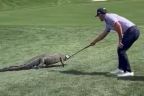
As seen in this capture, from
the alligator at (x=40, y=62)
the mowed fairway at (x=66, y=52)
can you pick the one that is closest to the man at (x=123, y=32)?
the mowed fairway at (x=66, y=52)

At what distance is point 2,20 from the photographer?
32750 millimetres

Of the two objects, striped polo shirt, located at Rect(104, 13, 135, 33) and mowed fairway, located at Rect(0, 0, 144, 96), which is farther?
striped polo shirt, located at Rect(104, 13, 135, 33)

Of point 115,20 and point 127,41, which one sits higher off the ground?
point 115,20

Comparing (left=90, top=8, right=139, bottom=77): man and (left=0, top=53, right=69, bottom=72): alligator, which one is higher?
(left=90, top=8, right=139, bottom=77): man

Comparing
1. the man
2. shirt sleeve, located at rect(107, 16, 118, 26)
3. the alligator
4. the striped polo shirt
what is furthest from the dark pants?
the alligator

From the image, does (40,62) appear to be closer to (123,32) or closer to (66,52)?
(123,32)

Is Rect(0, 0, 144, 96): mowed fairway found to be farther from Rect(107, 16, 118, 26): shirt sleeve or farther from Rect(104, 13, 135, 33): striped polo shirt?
Rect(107, 16, 118, 26): shirt sleeve

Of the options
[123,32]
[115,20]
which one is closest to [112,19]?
[115,20]

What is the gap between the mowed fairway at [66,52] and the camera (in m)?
13.0

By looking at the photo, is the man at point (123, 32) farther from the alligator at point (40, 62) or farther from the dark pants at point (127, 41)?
the alligator at point (40, 62)

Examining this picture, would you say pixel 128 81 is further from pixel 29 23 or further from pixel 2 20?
pixel 2 20

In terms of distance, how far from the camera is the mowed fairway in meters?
13.0

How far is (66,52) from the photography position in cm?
1952

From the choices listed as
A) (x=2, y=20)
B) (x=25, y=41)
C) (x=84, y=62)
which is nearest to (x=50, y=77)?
(x=84, y=62)
